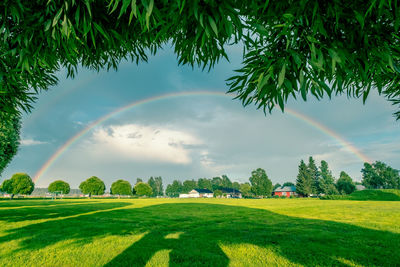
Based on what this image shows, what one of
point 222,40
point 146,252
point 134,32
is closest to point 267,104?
point 222,40

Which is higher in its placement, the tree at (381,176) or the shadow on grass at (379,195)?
the tree at (381,176)

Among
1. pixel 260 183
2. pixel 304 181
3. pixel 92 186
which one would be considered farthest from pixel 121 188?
pixel 304 181

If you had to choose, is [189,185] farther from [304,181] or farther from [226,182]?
[304,181]

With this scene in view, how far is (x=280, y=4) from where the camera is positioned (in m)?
2.70

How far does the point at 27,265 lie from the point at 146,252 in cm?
272

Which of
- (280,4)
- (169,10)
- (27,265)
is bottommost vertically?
(27,265)

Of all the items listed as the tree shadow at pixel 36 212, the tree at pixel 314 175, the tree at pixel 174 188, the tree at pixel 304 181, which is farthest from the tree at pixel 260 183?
the tree shadow at pixel 36 212

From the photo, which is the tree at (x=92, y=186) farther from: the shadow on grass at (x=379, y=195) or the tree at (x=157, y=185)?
the tree at (x=157, y=185)

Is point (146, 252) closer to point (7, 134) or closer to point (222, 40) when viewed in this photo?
point (222, 40)

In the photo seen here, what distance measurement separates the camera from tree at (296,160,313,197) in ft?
273

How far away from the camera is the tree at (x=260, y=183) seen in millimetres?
101375

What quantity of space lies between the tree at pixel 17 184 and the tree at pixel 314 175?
96.3 metres

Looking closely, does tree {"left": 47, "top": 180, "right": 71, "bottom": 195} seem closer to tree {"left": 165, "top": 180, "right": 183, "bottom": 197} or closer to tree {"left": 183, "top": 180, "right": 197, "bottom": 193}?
tree {"left": 183, "top": 180, "right": 197, "bottom": 193}

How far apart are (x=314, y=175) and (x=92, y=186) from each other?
9347 cm
